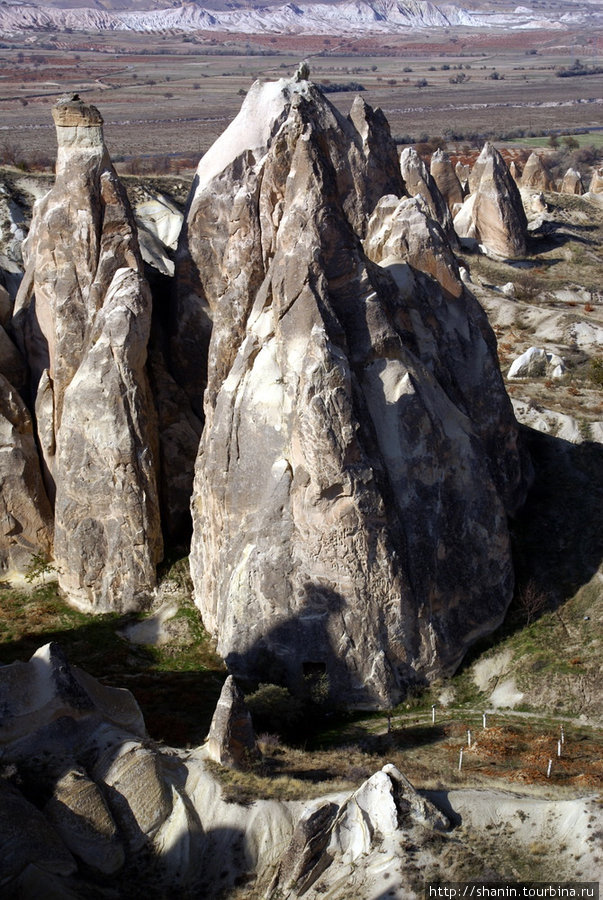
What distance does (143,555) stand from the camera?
68.2 feet

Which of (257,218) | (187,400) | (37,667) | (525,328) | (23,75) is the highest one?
(23,75)

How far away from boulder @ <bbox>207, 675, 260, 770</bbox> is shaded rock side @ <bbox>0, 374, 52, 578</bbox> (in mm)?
9060

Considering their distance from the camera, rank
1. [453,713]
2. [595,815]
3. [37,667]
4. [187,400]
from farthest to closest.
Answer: [187,400] → [453,713] → [37,667] → [595,815]

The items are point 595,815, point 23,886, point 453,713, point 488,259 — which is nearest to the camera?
point 23,886

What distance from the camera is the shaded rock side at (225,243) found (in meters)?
20.6

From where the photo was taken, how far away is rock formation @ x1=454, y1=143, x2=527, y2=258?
175 feet

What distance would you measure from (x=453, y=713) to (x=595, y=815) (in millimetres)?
4554

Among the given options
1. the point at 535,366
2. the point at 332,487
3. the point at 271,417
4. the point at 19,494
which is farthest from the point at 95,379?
the point at 535,366

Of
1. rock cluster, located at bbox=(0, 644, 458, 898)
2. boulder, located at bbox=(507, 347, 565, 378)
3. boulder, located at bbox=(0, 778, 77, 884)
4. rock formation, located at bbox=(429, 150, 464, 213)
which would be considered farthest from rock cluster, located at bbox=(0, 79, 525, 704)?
rock formation, located at bbox=(429, 150, 464, 213)

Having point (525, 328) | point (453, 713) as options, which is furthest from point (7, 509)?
point (525, 328)

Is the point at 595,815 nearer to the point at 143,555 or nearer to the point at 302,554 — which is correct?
the point at 302,554

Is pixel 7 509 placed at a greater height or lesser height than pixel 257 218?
lesser

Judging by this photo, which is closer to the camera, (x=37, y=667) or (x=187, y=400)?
(x=37, y=667)

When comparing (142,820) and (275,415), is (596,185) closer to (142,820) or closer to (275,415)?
(275,415)
